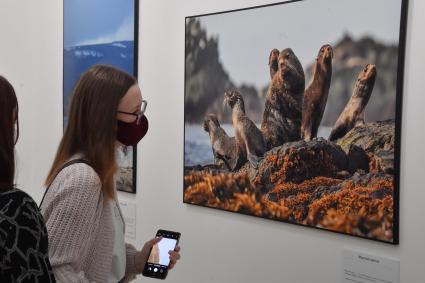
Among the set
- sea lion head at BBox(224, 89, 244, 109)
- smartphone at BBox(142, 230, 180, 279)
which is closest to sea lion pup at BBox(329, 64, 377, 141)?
sea lion head at BBox(224, 89, 244, 109)

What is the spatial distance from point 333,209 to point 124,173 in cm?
124

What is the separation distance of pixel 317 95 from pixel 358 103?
16 cm

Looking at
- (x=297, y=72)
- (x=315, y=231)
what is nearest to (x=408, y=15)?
(x=297, y=72)

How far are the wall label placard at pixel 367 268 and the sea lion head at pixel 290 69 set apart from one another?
24.7 inches

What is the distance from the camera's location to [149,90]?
2.27 meters

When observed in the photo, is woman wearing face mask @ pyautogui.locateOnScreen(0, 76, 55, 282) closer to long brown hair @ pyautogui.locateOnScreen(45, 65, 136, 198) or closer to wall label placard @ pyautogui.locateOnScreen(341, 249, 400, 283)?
long brown hair @ pyautogui.locateOnScreen(45, 65, 136, 198)

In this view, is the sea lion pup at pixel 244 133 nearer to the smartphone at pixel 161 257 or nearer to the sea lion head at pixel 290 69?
the sea lion head at pixel 290 69

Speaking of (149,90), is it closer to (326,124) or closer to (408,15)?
(326,124)

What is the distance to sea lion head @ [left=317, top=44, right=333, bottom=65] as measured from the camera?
1558 mm

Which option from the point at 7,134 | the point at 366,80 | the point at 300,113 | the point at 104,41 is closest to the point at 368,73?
the point at 366,80

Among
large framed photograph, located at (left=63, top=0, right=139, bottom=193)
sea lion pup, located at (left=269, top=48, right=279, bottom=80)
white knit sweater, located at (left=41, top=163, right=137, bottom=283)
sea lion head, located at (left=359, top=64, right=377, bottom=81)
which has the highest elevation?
large framed photograph, located at (left=63, top=0, right=139, bottom=193)

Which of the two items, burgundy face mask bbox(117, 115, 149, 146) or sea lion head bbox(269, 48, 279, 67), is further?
sea lion head bbox(269, 48, 279, 67)

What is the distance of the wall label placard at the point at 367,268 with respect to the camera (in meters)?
1.46

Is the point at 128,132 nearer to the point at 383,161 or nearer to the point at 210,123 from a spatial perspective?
the point at 210,123
